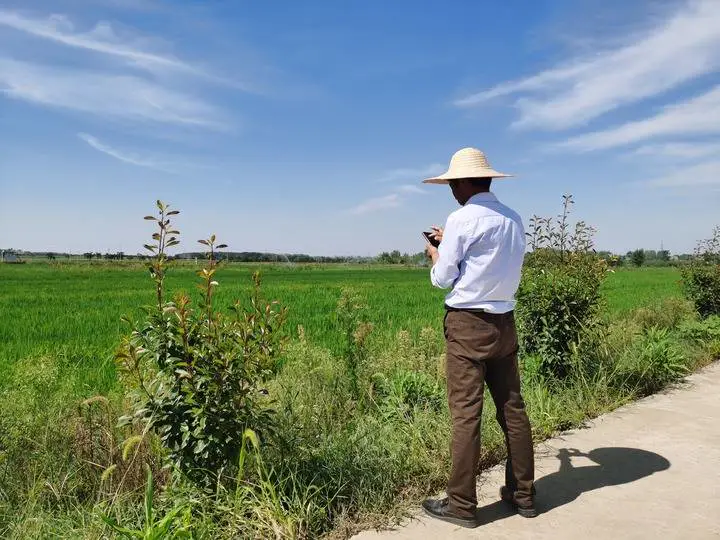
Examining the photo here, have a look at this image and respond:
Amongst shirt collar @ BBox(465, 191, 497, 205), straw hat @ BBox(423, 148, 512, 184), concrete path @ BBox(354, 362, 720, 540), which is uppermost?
straw hat @ BBox(423, 148, 512, 184)

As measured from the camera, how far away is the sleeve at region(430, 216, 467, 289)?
3193 millimetres

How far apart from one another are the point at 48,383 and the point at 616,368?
18.3ft

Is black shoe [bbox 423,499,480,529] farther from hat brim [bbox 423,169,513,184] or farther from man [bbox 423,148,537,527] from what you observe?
hat brim [bbox 423,169,513,184]

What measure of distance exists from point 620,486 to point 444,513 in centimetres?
138

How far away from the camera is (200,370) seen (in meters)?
2.90

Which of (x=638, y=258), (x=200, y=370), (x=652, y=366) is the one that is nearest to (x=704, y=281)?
(x=652, y=366)

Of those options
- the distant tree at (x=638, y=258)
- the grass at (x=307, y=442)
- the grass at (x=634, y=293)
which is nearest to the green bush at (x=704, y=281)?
the grass at (x=634, y=293)

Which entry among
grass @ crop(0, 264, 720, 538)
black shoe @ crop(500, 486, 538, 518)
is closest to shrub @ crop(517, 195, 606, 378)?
grass @ crop(0, 264, 720, 538)

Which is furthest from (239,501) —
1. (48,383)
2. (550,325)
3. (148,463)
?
(550,325)

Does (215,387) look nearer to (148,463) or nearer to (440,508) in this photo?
(148,463)

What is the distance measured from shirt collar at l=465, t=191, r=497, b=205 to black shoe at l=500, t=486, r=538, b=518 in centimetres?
181

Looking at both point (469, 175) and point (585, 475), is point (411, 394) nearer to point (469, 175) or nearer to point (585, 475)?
point (585, 475)

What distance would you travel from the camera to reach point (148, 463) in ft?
12.1

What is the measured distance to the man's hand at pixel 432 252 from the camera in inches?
136
